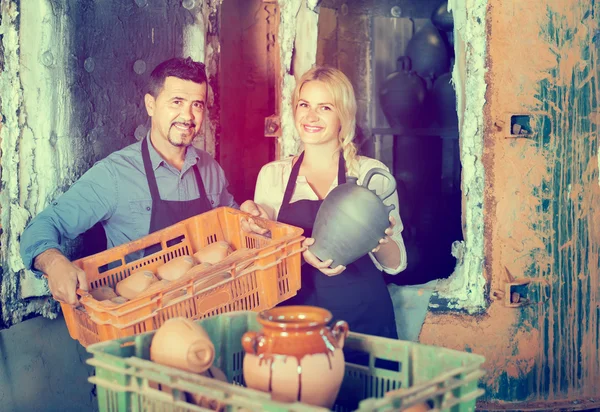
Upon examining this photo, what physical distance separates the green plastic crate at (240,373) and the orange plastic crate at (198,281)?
10.3 inches

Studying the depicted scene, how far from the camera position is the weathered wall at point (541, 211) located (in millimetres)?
3188

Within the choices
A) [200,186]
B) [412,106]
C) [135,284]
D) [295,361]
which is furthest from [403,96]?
[295,361]

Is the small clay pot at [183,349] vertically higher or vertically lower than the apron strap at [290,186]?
lower

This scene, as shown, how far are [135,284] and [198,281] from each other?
0.32 meters

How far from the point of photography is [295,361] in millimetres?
1616

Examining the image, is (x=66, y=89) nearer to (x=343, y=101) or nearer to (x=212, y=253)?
(x=212, y=253)

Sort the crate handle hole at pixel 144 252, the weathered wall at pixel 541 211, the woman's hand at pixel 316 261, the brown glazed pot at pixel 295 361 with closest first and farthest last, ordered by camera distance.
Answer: the brown glazed pot at pixel 295 361 → the woman's hand at pixel 316 261 → the crate handle hole at pixel 144 252 → the weathered wall at pixel 541 211

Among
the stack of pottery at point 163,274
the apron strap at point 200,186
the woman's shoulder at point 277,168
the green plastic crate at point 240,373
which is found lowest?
the green plastic crate at point 240,373

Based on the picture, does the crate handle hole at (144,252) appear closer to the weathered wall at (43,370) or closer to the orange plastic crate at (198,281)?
the orange plastic crate at (198,281)

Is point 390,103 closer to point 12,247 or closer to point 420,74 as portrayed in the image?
point 420,74

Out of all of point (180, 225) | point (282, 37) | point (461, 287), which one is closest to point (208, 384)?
point (180, 225)

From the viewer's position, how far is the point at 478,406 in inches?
130

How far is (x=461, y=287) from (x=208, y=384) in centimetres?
212

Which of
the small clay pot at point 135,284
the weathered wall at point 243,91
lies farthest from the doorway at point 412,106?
the small clay pot at point 135,284
